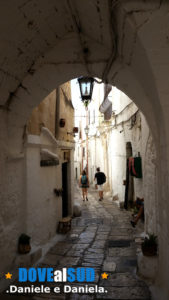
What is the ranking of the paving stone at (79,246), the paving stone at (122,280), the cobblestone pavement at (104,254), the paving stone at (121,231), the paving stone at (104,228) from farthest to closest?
the paving stone at (104,228) < the paving stone at (121,231) < the paving stone at (79,246) < the paving stone at (122,280) < the cobblestone pavement at (104,254)

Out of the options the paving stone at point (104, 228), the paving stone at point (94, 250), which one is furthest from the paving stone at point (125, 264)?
the paving stone at point (104, 228)

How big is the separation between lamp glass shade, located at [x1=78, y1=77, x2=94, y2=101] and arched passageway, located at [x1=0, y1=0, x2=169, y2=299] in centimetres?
51

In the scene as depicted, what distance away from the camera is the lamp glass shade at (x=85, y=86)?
414 cm

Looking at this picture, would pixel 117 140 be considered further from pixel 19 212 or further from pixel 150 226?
pixel 19 212

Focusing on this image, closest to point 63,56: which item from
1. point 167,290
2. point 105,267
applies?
point 167,290

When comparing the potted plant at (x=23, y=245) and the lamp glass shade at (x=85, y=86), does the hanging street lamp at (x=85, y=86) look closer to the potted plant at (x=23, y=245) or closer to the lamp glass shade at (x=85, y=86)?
the lamp glass shade at (x=85, y=86)

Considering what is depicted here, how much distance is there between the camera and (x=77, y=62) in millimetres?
3381

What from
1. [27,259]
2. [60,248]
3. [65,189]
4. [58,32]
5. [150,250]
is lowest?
[60,248]

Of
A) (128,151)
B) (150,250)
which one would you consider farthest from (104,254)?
(128,151)

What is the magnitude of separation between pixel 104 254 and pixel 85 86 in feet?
10.6

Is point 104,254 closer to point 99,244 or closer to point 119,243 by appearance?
point 99,244

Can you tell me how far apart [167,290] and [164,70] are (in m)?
2.26

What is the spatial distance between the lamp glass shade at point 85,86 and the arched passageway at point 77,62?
0.51 metres

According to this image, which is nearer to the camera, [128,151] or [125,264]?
[125,264]
